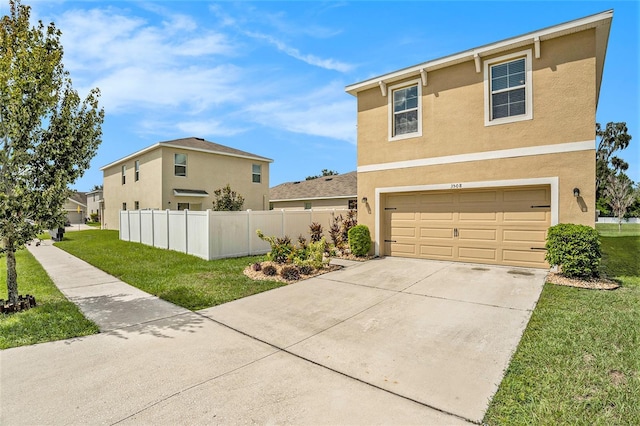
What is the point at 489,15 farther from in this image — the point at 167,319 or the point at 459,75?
the point at 167,319

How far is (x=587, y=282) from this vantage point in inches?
266

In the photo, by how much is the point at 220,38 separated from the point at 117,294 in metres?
7.30

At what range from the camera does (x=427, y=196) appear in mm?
10117

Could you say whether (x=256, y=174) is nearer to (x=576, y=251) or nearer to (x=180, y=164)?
(x=180, y=164)

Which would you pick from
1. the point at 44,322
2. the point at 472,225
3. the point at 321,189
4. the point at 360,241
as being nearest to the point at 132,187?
the point at 321,189

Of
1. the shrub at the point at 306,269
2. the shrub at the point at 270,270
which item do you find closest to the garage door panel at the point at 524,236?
the shrub at the point at 306,269

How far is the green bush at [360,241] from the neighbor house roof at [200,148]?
46.4 feet

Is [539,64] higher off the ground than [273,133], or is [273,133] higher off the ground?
[273,133]

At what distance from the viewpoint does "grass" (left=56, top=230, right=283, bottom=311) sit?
660 centimetres

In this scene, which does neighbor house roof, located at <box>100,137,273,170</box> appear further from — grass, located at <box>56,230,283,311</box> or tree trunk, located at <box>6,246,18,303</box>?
tree trunk, located at <box>6,246,18,303</box>

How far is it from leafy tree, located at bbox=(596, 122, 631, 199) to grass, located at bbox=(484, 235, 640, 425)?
43398 millimetres

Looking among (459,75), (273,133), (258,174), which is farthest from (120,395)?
(258,174)

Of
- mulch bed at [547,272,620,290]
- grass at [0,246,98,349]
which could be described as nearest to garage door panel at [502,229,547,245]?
mulch bed at [547,272,620,290]

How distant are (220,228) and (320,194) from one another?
14.7 meters
